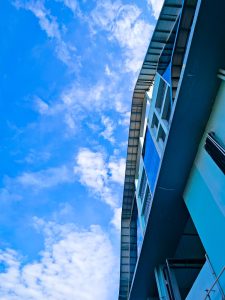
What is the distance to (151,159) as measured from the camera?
18.9m

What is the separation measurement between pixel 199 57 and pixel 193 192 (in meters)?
6.31

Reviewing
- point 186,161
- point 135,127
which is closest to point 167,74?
point 186,161

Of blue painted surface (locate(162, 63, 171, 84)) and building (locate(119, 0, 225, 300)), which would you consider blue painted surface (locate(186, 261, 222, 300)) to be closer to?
building (locate(119, 0, 225, 300))

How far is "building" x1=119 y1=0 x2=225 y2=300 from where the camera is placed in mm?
10625

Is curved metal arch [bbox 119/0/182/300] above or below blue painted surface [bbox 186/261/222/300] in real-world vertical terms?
above

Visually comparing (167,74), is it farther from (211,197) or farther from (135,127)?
(135,127)

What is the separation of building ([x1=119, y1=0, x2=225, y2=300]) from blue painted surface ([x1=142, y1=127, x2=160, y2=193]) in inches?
2.6

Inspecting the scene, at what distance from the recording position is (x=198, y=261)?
53.3ft

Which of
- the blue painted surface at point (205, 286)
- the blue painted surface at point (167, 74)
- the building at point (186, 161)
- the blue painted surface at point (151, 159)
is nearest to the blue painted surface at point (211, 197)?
the building at point (186, 161)

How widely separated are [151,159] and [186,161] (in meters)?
5.34

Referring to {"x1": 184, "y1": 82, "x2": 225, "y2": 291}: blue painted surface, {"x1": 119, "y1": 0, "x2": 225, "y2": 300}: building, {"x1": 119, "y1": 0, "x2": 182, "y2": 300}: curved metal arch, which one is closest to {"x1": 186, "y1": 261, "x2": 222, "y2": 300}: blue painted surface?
{"x1": 119, "y1": 0, "x2": 225, "y2": 300}: building

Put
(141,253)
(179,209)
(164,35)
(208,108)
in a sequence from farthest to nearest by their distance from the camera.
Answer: (164,35), (141,253), (179,209), (208,108)

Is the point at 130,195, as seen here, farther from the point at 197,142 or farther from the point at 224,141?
the point at 224,141

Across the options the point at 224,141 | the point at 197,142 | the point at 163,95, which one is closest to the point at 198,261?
the point at 197,142
